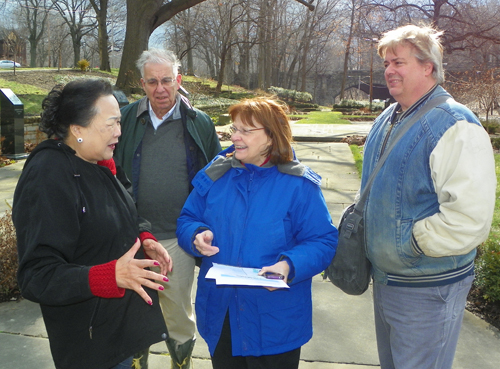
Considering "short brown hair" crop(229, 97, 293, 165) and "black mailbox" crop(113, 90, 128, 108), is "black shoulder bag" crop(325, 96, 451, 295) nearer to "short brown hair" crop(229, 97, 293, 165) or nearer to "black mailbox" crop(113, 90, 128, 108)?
"short brown hair" crop(229, 97, 293, 165)

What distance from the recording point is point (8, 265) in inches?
164

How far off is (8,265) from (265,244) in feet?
9.65

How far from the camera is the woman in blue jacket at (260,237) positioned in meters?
2.29

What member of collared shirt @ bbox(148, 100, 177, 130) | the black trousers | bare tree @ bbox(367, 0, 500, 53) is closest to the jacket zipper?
the black trousers

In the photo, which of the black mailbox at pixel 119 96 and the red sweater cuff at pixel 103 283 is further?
the black mailbox at pixel 119 96

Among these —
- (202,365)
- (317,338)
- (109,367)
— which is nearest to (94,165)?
(109,367)

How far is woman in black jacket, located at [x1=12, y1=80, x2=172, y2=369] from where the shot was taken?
1.79 meters

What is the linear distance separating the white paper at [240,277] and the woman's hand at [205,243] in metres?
0.11

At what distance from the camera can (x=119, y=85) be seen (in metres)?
19.8

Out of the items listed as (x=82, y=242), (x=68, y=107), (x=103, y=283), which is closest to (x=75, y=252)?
(x=82, y=242)

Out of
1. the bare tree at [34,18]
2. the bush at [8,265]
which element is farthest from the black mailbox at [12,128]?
the bare tree at [34,18]

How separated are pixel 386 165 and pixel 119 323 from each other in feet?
4.74

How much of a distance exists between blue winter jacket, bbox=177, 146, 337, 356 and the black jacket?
1.18 ft

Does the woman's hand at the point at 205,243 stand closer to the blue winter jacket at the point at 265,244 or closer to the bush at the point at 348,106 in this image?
the blue winter jacket at the point at 265,244
